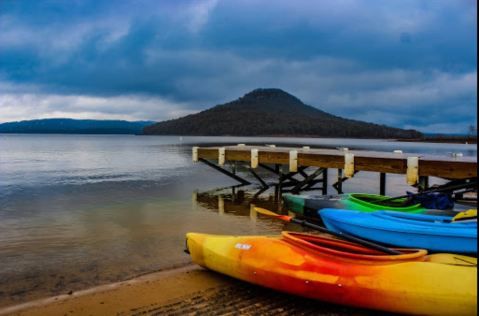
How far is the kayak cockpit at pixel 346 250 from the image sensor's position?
234 inches

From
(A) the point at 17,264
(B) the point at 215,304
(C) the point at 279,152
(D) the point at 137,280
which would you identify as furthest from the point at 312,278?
(C) the point at 279,152

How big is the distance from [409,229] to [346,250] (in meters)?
2.01

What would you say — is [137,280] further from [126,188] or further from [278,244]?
[126,188]

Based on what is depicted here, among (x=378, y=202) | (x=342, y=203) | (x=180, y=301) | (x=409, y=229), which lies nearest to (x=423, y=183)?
(x=378, y=202)

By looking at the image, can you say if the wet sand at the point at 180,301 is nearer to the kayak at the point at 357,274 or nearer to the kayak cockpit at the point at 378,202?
the kayak at the point at 357,274

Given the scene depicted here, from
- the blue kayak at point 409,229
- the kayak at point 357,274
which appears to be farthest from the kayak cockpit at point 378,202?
the kayak at point 357,274

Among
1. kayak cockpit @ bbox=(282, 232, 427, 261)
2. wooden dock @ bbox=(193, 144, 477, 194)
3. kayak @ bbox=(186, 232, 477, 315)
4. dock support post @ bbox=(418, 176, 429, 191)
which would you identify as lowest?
kayak @ bbox=(186, 232, 477, 315)

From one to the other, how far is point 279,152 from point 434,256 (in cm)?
1243

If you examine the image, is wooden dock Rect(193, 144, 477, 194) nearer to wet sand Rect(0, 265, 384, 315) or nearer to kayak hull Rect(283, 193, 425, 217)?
kayak hull Rect(283, 193, 425, 217)

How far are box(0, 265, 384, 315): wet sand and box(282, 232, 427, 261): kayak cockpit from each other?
2.70 feet

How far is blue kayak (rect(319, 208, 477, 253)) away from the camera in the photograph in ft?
24.1

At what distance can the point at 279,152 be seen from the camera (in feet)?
61.4

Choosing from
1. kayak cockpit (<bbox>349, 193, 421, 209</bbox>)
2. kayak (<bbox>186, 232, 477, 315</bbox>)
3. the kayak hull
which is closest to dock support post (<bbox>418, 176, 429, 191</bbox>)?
the kayak hull

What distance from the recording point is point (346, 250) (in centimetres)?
681
